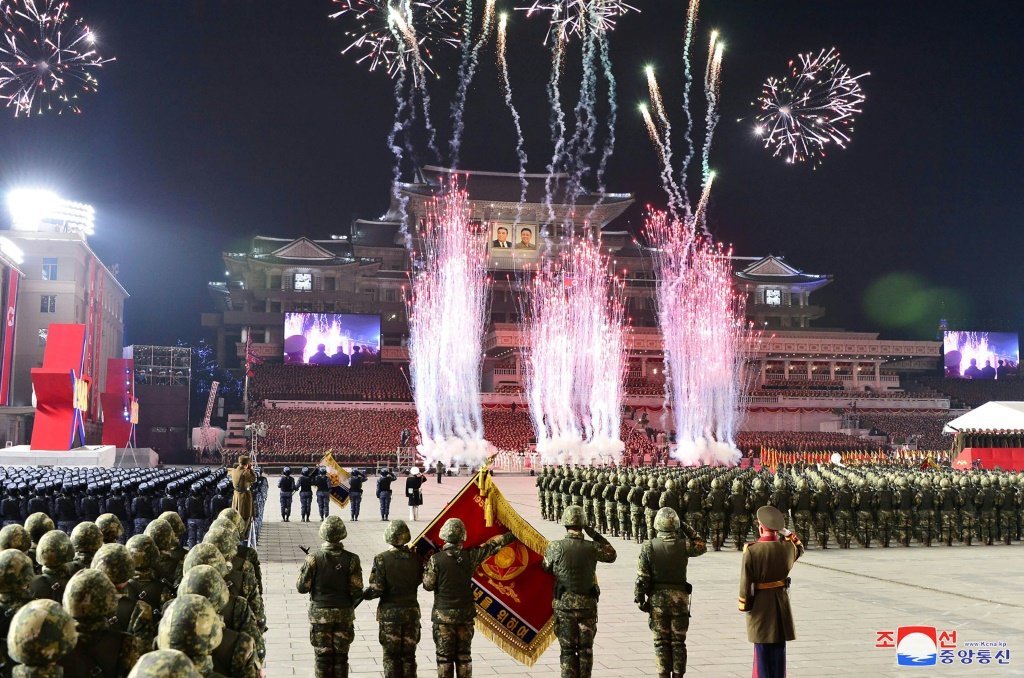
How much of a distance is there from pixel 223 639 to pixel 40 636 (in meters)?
0.82

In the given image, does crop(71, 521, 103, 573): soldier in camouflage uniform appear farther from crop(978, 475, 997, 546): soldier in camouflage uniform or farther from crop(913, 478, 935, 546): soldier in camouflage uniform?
crop(978, 475, 997, 546): soldier in camouflage uniform

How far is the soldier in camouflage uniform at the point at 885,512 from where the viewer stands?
1591 centimetres

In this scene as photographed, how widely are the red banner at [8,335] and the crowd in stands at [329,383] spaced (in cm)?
1235

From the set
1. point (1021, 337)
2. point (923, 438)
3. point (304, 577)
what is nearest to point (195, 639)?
point (304, 577)

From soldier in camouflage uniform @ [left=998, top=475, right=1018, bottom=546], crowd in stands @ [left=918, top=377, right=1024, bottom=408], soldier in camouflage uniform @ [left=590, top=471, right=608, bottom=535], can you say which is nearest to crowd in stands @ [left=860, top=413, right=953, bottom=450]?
A: crowd in stands @ [left=918, top=377, right=1024, bottom=408]

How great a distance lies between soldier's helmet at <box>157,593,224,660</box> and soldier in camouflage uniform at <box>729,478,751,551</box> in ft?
41.7

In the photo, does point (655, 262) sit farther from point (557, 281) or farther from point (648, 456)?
point (648, 456)

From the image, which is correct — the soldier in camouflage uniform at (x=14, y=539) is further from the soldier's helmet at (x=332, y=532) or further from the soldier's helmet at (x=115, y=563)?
the soldier's helmet at (x=332, y=532)

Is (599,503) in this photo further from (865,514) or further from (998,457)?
(998,457)

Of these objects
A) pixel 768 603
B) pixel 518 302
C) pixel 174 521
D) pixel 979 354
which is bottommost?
pixel 768 603

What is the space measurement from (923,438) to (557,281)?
2402 centimetres

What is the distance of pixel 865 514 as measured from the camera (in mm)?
15797

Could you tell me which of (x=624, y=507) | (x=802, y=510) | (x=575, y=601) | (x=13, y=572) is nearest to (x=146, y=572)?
(x=13, y=572)

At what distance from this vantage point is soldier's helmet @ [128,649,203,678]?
2652mm
